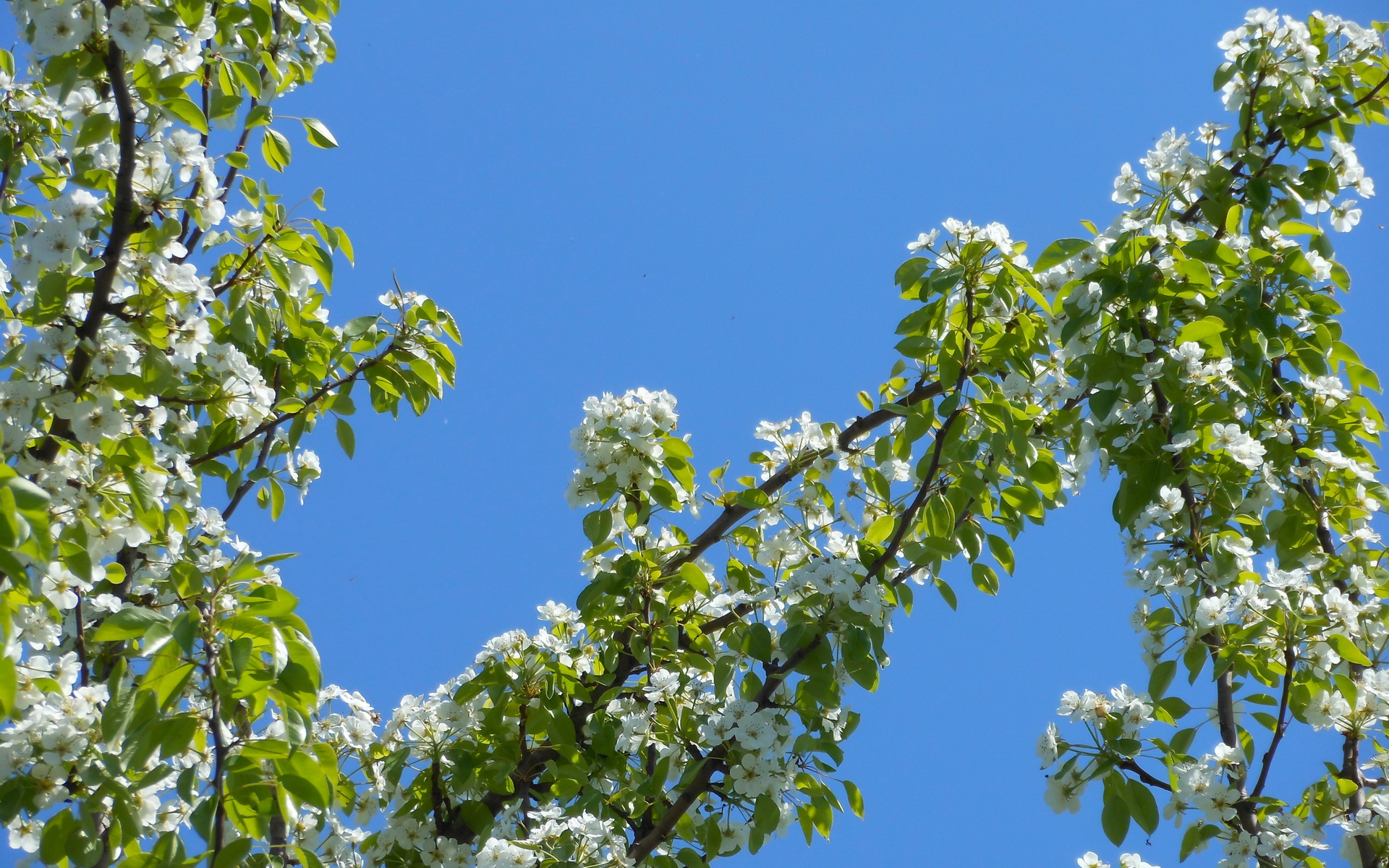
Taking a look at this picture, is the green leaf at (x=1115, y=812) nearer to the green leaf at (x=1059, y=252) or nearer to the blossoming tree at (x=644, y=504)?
the blossoming tree at (x=644, y=504)

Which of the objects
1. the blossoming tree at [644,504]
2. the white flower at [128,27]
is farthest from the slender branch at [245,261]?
the white flower at [128,27]

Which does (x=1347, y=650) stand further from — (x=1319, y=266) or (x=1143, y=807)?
(x=1319, y=266)

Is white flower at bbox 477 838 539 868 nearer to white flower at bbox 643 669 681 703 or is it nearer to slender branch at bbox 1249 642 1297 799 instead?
white flower at bbox 643 669 681 703

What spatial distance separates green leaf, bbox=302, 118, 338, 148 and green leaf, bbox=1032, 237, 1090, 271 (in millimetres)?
2028

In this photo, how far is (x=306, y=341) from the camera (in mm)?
3291

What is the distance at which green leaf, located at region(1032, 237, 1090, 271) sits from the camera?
111 inches

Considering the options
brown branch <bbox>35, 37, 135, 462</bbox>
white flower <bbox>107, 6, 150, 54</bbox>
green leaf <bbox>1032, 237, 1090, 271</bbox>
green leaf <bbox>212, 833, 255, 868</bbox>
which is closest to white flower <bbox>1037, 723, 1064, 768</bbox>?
green leaf <bbox>1032, 237, 1090, 271</bbox>

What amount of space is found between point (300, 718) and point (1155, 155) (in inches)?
106

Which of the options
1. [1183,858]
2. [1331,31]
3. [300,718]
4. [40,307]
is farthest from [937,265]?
[40,307]

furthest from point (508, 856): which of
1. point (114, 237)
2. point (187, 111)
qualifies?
point (187, 111)

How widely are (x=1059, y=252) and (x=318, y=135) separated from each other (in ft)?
6.95

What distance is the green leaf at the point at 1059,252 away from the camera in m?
2.82

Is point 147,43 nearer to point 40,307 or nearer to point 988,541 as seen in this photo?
point 40,307

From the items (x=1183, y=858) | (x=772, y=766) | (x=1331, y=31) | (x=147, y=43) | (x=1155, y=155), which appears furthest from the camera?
(x=1155, y=155)
